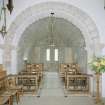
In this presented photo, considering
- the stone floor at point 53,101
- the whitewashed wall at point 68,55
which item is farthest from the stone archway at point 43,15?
the whitewashed wall at point 68,55

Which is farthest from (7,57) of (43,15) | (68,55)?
(68,55)

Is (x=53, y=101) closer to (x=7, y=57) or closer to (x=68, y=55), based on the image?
(x=7, y=57)

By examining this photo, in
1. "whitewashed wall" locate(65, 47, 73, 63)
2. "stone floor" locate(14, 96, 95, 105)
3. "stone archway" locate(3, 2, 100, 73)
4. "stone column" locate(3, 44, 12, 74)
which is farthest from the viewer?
"whitewashed wall" locate(65, 47, 73, 63)

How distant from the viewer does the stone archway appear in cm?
1345

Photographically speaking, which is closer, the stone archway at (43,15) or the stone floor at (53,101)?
the stone floor at (53,101)

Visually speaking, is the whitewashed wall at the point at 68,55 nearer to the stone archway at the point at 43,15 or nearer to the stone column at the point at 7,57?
the stone archway at the point at 43,15

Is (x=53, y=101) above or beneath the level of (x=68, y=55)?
beneath

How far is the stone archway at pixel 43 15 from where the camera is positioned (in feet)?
44.1

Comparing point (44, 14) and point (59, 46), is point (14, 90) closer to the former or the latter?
point (44, 14)

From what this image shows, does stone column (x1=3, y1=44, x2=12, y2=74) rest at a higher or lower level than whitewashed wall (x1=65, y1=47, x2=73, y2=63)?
lower

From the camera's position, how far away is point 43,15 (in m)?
14.7

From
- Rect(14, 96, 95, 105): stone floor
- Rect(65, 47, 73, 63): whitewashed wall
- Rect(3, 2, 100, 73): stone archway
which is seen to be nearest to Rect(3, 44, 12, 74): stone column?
Rect(3, 2, 100, 73): stone archway

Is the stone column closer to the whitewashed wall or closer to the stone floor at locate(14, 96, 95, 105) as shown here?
the stone floor at locate(14, 96, 95, 105)

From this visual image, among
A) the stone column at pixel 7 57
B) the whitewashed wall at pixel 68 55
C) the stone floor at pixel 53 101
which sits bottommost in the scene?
the stone floor at pixel 53 101
